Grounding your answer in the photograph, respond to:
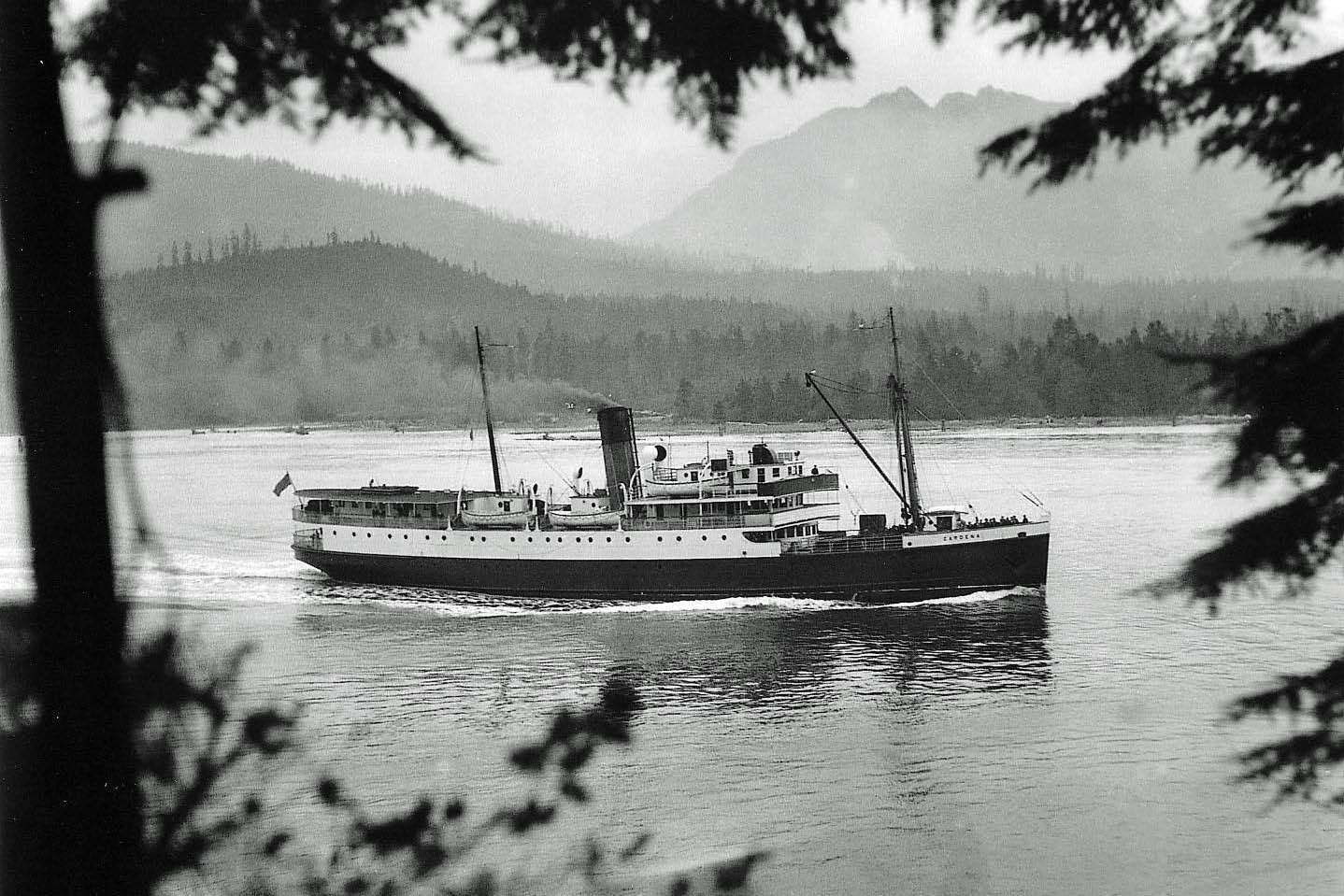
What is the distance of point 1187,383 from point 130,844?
2.36 meters

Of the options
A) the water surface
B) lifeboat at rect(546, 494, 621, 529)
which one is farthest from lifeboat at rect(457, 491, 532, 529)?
the water surface

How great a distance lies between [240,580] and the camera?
25422 mm

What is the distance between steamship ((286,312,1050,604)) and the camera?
72.3 ft

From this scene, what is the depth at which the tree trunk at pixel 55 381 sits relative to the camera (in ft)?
6.33

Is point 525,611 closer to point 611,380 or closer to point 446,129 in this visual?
point 446,129

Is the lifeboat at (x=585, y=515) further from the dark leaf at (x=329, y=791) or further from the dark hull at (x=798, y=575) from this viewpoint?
the dark leaf at (x=329, y=791)

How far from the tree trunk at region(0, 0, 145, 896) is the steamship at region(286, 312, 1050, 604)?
19308mm

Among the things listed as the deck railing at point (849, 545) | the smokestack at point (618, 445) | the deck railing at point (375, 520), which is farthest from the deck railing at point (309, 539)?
the deck railing at point (849, 545)

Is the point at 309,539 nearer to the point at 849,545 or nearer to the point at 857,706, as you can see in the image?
the point at 849,545

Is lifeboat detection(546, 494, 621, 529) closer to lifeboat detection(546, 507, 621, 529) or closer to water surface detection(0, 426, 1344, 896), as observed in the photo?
lifeboat detection(546, 507, 621, 529)

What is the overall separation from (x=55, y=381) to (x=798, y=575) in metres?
21.0

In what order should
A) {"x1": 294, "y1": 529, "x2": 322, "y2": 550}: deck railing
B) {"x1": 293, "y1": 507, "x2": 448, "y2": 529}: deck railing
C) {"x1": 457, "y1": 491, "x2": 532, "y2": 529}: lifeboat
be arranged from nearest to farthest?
{"x1": 457, "y1": 491, "x2": 532, "y2": 529}: lifeboat
{"x1": 293, "y1": 507, "x2": 448, "y2": 529}: deck railing
{"x1": 294, "y1": 529, "x2": 322, "y2": 550}: deck railing

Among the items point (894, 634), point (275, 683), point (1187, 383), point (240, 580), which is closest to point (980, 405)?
point (894, 634)

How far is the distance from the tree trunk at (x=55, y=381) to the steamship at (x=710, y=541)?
63.3ft
